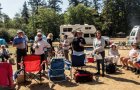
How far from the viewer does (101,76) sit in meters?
12.3

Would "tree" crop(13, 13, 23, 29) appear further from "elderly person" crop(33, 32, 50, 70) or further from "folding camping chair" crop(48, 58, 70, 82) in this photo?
"folding camping chair" crop(48, 58, 70, 82)

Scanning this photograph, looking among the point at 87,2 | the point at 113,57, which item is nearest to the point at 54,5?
the point at 87,2

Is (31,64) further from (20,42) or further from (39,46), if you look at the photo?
(20,42)

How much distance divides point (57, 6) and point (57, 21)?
2629 centimetres

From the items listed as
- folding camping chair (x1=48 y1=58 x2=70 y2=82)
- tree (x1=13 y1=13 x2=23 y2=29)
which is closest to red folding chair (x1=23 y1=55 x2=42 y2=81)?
folding camping chair (x1=48 y1=58 x2=70 y2=82)

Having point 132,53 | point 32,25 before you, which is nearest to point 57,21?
point 32,25

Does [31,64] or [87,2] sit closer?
[31,64]

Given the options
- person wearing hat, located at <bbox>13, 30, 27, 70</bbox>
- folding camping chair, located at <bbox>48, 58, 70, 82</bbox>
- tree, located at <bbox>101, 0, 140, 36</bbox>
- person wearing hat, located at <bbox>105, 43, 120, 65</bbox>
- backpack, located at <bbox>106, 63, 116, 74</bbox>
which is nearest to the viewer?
folding camping chair, located at <bbox>48, 58, 70, 82</bbox>

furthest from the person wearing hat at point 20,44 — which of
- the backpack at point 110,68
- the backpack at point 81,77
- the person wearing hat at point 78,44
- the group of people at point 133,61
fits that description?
the group of people at point 133,61

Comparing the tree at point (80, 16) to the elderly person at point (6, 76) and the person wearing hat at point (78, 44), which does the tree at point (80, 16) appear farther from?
the elderly person at point (6, 76)

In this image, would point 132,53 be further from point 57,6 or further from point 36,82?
point 57,6

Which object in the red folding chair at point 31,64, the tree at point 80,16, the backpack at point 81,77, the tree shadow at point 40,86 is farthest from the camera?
the tree at point 80,16

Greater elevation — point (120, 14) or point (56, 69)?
point (120, 14)

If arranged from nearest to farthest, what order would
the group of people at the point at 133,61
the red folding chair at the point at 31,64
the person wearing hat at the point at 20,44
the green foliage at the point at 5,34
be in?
the red folding chair at the point at 31,64
the person wearing hat at the point at 20,44
the group of people at the point at 133,61
the green foliage at the point at 5,34
